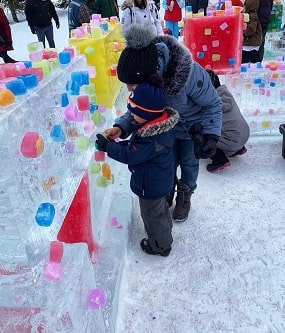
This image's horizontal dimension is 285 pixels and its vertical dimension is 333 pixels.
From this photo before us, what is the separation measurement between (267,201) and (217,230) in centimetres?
56

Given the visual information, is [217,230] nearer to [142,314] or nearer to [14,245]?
[142,314]

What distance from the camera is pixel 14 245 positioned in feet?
4.10

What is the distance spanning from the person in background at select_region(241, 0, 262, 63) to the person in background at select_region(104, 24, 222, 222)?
A: 3361mm

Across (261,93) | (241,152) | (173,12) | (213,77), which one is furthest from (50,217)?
(173,12)

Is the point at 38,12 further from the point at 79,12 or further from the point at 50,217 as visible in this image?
the point at 50,217

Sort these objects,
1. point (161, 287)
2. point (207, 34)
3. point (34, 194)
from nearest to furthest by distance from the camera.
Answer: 1. point (34, 194)
2. point (161, 287)
3. point (207, 34)

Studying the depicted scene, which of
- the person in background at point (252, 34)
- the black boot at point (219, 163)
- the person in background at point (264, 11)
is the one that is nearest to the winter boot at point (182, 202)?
the black boot at point (219, 163)

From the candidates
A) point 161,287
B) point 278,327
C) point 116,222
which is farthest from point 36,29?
Answer: point 278,327

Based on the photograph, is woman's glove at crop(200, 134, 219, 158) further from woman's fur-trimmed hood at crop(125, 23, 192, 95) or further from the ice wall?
the ice wall

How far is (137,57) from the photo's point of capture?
70.1 inches

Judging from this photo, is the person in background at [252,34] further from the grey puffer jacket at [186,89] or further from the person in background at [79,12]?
the grey puffer jacket at [186,89]

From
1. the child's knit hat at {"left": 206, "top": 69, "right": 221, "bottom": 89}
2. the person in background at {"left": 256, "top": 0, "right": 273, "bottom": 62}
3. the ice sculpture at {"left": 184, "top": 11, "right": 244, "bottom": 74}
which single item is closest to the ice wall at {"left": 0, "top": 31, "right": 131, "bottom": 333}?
the child's knit hat at {"left": 206, "top": 69, "right": 221, "bottom": 89}

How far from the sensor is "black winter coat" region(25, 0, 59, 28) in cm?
705

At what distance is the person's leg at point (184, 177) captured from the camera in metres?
2.53
